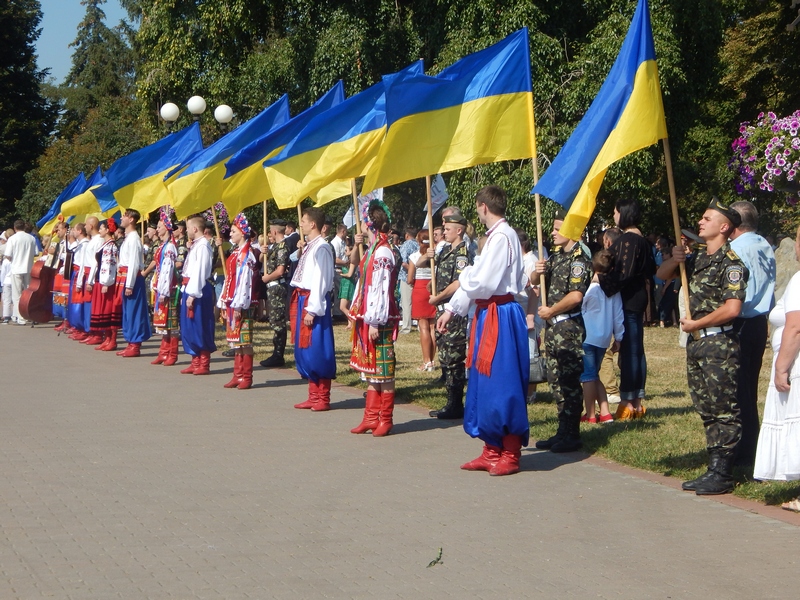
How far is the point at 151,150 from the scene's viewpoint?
54.2 feet

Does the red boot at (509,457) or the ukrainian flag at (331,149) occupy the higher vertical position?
the ukrainian flag at (331,149)

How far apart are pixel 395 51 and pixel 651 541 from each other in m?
18.5

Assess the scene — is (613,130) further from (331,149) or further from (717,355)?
(331,149)

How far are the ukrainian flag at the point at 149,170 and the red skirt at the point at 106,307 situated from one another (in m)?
1.42

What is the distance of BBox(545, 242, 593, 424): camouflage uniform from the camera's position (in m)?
8.93

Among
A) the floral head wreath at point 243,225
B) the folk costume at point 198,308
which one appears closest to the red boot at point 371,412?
the floral head wreath at point 243,225

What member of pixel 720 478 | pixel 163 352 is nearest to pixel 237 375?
pixel 163 352

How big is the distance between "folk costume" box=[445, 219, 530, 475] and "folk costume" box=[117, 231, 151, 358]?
915 cm

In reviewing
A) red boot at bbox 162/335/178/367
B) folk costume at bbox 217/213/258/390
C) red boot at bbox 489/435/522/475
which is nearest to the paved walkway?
red boot at bbox 489/435/522/475

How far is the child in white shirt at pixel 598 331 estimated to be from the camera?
10070mm

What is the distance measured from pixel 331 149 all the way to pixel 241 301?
6.72 feet

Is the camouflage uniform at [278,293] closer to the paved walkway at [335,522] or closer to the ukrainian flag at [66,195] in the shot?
the paved walkway at [335,522]

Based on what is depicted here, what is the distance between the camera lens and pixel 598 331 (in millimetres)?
10078

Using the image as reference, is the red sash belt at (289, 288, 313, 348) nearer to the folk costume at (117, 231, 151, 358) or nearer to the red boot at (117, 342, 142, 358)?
the folk costume at (117, 231, 151, 358)
